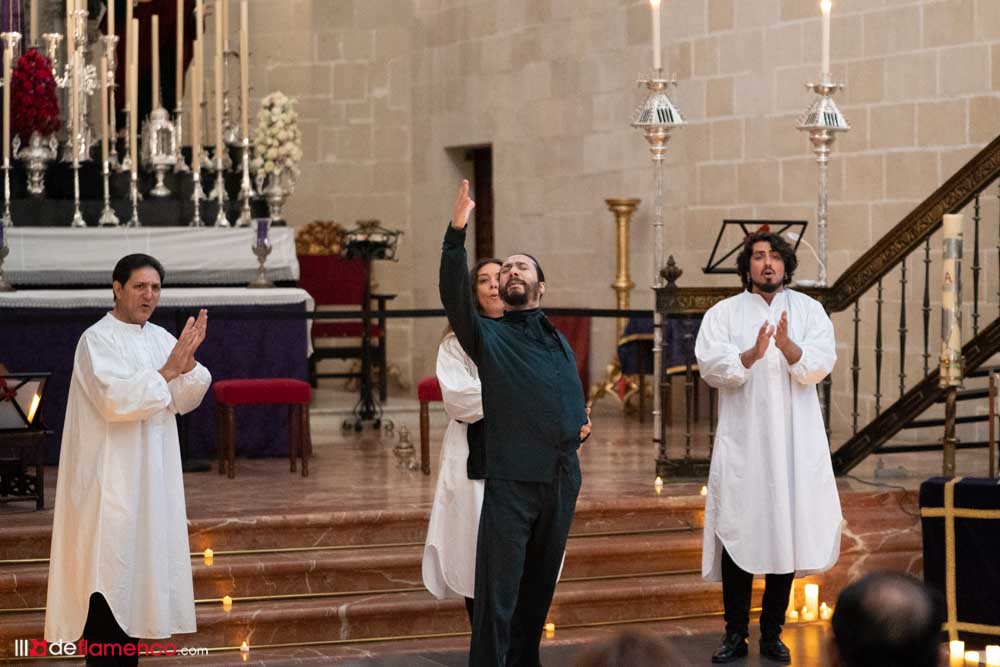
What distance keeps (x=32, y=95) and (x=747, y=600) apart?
19.3 feet

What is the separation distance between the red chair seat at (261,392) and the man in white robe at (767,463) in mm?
2811

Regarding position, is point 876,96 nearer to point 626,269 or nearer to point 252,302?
point 626,269

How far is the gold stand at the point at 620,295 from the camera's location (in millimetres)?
12312

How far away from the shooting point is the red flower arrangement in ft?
33.7

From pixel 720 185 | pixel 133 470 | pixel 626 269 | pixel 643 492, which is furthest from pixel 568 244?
pixel 133 470

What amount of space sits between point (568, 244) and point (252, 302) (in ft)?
14.3

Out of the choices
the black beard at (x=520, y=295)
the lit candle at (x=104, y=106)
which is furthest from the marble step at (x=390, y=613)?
the lit candle at (x=104, y=106)

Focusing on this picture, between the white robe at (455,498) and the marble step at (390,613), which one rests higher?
the white robe at (455,498)

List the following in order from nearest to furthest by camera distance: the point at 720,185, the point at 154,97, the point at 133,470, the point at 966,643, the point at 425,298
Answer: the point at 133,470 < the point at 966,643 < the point at 154,97 < the point at 720,185 < the point at 425,298

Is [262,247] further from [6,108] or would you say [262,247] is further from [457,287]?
[457,287]

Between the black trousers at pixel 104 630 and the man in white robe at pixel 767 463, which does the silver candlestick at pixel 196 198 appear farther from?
the black trousers at pixel 104 630

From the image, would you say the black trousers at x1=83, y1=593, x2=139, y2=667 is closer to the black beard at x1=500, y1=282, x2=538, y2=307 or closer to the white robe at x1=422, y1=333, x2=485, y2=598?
the white robe at x1=422, y1=333, x2=485, y2=598

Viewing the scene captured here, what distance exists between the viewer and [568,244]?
44.3 feet

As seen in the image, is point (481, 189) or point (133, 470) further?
point (481, 189)
